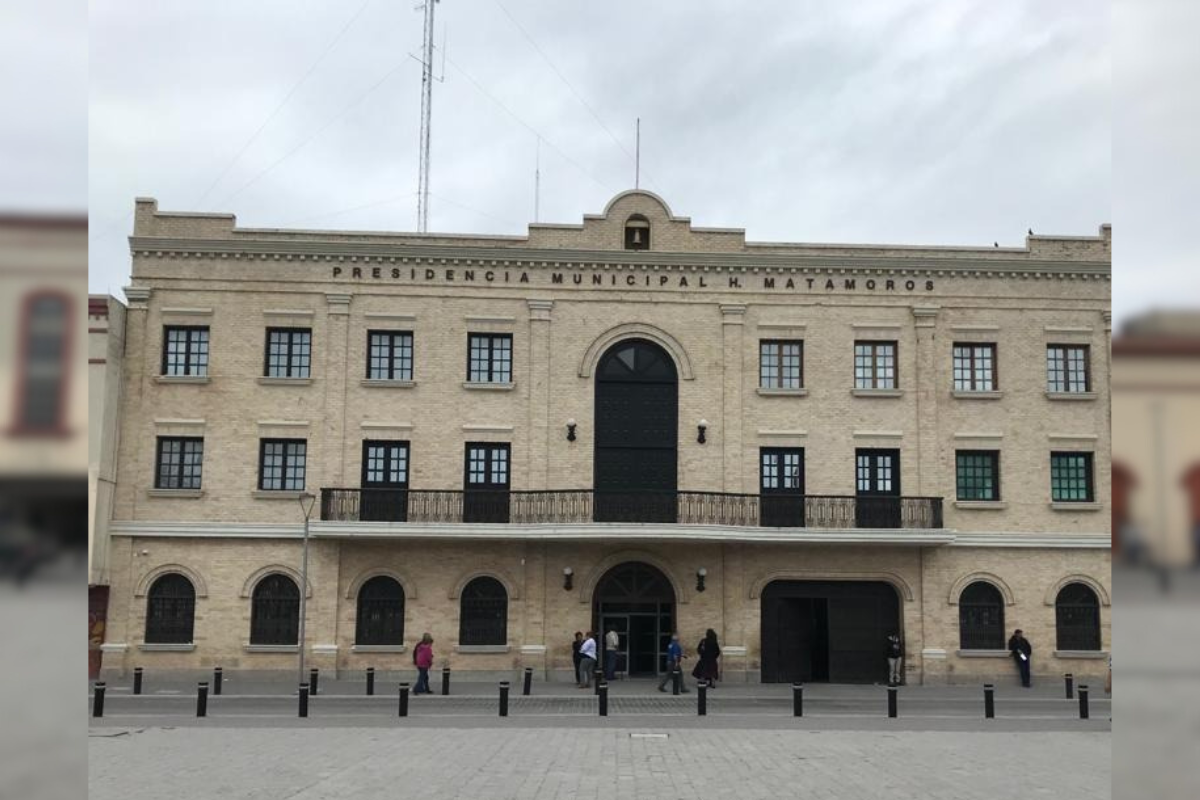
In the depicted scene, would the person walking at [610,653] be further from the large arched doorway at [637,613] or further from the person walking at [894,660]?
the person walking at [894,660]

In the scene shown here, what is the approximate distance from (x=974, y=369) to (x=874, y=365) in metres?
2.96

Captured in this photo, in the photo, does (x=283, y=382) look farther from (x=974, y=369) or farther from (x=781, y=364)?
(x=974, y=369)

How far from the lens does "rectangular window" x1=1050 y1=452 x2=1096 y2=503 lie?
32062 millimetres

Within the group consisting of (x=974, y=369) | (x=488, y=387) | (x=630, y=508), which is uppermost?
(x=974, y=369)

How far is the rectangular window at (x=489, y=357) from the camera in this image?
106ft

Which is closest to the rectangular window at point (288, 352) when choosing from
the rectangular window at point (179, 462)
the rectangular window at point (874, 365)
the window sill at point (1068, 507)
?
the rectangular window at point (179, 462)

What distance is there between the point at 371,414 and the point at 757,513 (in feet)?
37.5

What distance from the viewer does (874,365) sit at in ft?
107

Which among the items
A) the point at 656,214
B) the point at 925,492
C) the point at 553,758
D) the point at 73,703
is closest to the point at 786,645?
the point at 925,492

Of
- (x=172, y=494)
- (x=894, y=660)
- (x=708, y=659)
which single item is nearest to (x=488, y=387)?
(x=172, y=494)

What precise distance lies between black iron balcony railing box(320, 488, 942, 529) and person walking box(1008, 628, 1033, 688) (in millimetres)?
3695

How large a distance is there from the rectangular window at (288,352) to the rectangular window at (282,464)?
2003 millimetres

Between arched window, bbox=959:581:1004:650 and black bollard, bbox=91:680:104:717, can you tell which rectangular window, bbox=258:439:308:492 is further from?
arched window, bbox=959:581:1004:650

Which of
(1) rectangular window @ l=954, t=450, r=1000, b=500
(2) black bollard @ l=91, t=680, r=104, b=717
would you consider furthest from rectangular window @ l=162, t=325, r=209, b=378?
(1) rectangular window @ l=954, t=450, r=1000, b=500
